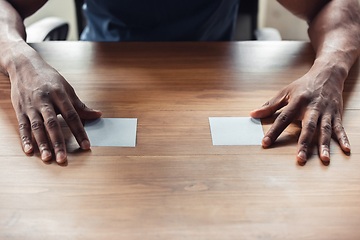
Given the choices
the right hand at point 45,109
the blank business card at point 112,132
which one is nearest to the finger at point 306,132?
the blank business card at point 112,132

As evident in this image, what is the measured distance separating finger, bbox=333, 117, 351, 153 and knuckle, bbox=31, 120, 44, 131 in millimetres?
689

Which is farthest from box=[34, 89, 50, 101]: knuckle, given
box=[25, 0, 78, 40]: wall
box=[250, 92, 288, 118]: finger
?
box=[25, 0, 78, 40]: wall

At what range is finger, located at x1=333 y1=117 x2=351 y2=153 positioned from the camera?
27.9 inches

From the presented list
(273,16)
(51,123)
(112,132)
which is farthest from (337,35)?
(273,16)

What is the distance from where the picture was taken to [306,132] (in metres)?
0.73

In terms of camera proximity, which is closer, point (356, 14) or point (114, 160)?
point (114, 160)

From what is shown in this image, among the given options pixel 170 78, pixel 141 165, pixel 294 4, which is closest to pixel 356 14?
pixel 294 4

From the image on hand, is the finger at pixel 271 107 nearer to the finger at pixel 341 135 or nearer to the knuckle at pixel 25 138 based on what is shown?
the finger at pixel 341 135

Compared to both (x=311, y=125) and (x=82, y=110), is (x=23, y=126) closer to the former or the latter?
(x=82, y=110)

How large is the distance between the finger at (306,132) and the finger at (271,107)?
7 centimetres

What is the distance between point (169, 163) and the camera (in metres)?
0.67

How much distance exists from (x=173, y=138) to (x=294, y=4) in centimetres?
70

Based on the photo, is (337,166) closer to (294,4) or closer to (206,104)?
(206,104)

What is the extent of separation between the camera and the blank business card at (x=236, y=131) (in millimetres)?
→ 736
